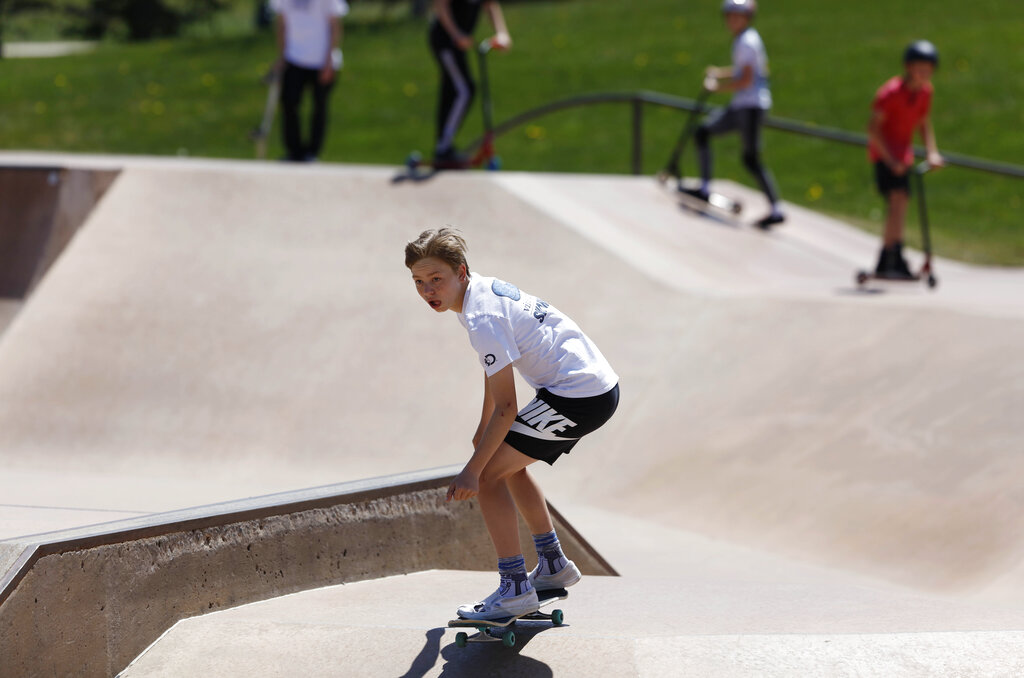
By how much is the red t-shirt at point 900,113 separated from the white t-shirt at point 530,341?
5627 mm

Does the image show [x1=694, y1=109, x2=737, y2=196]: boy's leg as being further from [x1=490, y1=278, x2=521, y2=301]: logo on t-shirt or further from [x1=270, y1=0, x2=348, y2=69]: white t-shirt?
[x1=490, y1=278, x2=521, y2=301]: logo on t-shirt

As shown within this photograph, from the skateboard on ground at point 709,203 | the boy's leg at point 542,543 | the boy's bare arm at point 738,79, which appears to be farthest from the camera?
the skateboard on ground at point 709,203

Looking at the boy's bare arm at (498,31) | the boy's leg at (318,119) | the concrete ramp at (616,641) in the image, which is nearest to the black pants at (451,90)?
the boy's bare arm at (498,31)

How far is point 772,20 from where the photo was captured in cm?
2511

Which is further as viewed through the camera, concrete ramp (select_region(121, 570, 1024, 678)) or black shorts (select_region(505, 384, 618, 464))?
black shorts (select_region(505, 384, 618, 464))

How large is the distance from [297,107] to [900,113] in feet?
15.8

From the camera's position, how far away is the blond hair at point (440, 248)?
148 inches

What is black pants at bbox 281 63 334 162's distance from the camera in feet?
33.7

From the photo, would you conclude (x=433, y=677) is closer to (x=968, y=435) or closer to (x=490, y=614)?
(x=490, y=614)

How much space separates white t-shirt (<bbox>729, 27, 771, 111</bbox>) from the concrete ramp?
6548mm

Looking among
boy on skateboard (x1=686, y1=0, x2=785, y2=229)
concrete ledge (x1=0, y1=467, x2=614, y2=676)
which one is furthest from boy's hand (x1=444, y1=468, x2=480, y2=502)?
boy on skateboard (x1=686, y1=0, x2=785, y2=229)

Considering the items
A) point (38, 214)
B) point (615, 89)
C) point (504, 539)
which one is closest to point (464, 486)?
point (504, 539)

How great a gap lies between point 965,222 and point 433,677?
41.3 feet

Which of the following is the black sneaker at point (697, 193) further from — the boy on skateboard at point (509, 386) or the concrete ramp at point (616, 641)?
the boy on skateboard at point (509, 386)
